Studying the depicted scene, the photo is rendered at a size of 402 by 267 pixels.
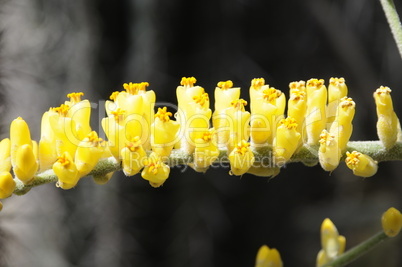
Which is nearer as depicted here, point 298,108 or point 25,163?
point 25,163

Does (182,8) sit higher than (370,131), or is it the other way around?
(182,8)

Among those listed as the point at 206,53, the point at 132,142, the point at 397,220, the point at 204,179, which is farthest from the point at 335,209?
the point at 132,142

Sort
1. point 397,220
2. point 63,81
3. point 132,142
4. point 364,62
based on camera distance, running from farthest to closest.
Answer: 1. point 364,62
2. point 63,81
3. point 397,220
4. point 132,142

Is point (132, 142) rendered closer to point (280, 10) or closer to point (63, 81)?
point (63, 81)

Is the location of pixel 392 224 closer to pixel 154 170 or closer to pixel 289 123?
pixel 289 123

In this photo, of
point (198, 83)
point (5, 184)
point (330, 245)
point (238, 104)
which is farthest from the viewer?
point (198, 83)

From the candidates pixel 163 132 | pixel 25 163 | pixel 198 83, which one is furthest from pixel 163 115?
pixel 198 83

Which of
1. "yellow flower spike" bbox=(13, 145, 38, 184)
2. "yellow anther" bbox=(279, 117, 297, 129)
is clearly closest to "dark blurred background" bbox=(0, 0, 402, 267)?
"yellow flower spike" bbox=(13, 145, 38, 184)

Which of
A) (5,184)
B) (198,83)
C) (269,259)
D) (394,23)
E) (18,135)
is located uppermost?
(198,83)
